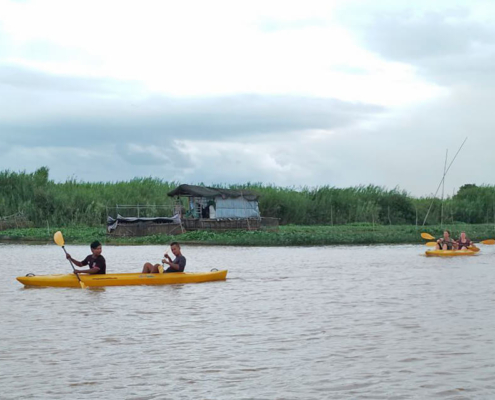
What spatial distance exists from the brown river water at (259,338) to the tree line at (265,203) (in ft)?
86.0

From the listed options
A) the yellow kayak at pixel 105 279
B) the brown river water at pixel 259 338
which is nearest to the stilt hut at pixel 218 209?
the brown river water at pixel 259 338

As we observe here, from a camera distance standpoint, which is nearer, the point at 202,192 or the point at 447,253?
the point at 447,253

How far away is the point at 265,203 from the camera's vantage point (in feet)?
158

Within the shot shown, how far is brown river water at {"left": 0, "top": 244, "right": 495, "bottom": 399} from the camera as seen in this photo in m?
7.50

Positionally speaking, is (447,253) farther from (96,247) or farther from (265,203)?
(265,203)

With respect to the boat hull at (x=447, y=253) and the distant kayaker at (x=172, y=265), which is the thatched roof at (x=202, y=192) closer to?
A: the boat hull at (x=447, y=253)

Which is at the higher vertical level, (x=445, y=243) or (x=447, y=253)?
(x=445, y=243)

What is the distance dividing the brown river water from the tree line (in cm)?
2620

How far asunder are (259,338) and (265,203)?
38041mm

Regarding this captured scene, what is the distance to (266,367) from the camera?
837cm

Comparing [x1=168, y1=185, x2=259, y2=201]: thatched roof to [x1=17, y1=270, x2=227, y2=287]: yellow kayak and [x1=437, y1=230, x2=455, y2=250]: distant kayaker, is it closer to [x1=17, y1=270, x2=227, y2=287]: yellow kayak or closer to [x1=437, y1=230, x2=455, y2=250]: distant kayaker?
[x1=437, y1=230, x2=455, y2=250]: distant kayaker

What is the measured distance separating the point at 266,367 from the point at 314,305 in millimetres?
5571

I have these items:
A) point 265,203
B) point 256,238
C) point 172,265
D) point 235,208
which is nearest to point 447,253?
point 172,265

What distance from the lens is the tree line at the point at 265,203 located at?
149 ft
